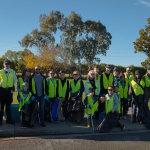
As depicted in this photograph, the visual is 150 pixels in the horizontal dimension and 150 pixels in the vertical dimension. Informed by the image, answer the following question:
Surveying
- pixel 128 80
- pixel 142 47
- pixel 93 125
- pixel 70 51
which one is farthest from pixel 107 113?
pixel 70 51

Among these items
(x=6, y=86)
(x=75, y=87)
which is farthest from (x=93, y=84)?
(x=6, y=86)

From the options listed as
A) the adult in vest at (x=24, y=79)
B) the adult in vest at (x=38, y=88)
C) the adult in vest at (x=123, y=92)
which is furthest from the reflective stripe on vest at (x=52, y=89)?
the adult in vest at (x=123, y=92)

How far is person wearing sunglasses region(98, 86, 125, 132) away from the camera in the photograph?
889cm

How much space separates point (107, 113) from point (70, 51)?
155ft

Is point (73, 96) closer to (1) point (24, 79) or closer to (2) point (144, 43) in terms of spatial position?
(1) point (24, 79)

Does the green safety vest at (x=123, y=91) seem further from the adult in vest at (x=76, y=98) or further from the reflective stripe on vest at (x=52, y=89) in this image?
the reflective stripe on vest at (x=52, y=89)

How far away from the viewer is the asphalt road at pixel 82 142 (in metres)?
7.21

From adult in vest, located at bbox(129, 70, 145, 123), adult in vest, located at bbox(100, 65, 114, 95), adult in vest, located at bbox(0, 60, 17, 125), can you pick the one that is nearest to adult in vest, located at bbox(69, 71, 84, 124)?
adult in vest, located at bbox(100, 65, 114, 95)

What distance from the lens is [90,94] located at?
372 inches

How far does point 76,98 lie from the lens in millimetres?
9727

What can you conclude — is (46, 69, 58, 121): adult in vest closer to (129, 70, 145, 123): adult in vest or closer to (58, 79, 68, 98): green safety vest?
(58, 79, 68, 98): green safety vest

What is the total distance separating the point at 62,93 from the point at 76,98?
536 mm

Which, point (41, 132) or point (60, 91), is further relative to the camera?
point (60, 91)

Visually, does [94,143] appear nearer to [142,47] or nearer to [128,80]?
[128,80]
